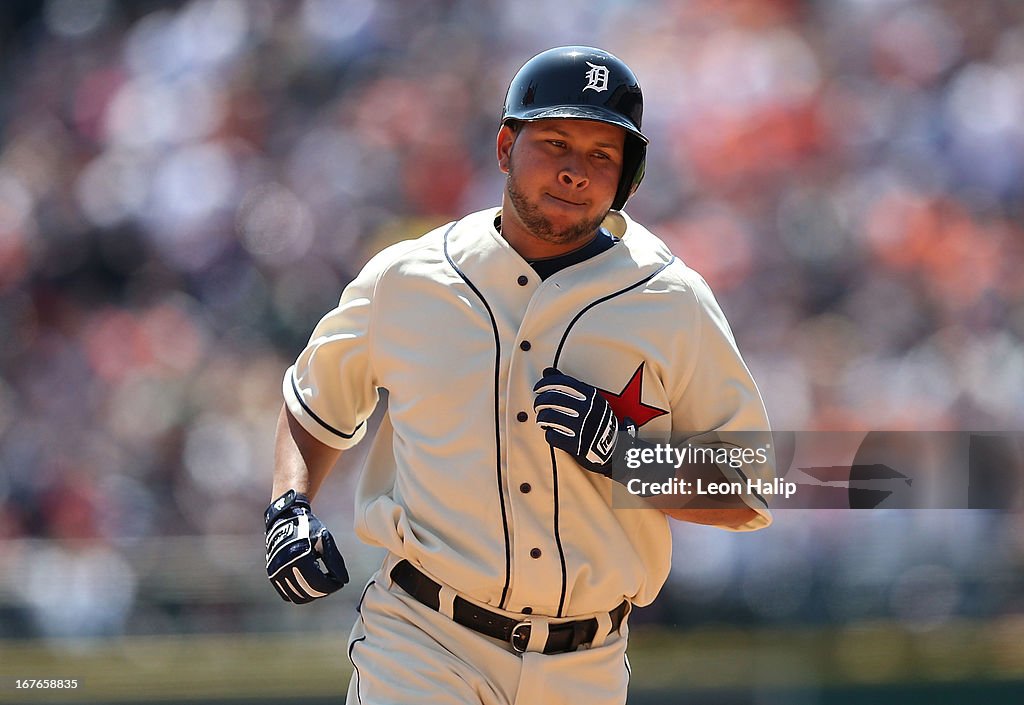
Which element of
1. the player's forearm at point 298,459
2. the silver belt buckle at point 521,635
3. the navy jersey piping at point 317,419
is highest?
the navy jersey piping at point 317,419

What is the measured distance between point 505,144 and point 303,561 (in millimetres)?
942

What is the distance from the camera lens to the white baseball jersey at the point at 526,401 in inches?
101

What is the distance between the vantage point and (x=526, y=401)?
2.60m

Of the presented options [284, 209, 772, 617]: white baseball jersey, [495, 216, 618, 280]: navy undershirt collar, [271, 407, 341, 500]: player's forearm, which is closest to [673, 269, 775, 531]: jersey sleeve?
[284, 209, 772, 617]: white baseball jersey

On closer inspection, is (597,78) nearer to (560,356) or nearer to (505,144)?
(505,144)

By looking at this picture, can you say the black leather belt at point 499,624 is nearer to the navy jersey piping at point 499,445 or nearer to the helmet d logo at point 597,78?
the navy jersey piping at point 499,445

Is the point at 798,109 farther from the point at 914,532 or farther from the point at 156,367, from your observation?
the point at 156,367

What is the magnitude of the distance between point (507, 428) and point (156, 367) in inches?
188

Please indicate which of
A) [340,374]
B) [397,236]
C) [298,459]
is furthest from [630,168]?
[397,236]

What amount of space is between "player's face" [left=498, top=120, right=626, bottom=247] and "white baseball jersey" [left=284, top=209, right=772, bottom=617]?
77mm

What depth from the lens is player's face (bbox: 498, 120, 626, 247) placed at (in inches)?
105

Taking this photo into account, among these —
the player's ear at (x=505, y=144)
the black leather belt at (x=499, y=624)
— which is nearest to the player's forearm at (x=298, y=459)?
the black leather belt at (x=499, y=624)

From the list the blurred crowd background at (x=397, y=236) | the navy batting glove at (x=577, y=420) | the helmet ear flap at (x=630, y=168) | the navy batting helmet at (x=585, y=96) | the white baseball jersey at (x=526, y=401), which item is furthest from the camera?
the blurred crowd background at (x=397, y=236)

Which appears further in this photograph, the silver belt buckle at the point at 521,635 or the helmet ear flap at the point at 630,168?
the helmet ear flap at the point at 630,168
